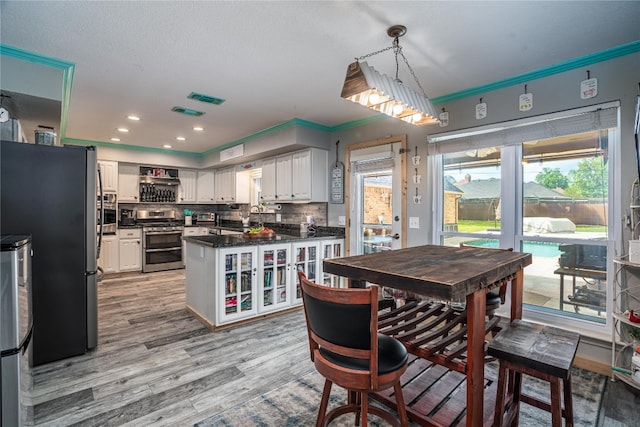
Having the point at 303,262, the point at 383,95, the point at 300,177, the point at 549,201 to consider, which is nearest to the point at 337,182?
the point at 300,177

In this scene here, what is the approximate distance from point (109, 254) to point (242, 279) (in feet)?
12.4

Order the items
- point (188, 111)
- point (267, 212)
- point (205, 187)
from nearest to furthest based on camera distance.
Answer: point (188, 111) < point (267, 212) < point (205, 187)

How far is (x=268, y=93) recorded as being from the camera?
10.8 ft

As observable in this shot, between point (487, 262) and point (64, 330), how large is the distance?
3.27 meters

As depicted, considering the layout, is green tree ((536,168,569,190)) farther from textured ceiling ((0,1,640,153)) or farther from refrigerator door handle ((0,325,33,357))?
refrigerator door handle ((0,325,33,357))

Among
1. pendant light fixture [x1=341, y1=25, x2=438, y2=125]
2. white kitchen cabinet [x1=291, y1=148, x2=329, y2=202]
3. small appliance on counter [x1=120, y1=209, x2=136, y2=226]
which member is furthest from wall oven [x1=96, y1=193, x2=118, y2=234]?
pendant light fixture [x1=341, y1=25, x2=438, y2=125]

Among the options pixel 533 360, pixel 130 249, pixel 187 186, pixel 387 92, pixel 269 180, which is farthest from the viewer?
pixel 187 186

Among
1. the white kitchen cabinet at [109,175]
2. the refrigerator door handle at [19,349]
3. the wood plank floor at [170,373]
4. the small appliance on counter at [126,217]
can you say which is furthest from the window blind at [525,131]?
the small appliance on counter at [126,217]

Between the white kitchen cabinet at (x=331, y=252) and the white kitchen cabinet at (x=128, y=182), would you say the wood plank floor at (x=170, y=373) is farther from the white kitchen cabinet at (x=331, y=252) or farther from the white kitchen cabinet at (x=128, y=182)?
the white kitchen cabinet at (x=128, y=182)

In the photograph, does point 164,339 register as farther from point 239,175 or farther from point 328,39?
point 239,175

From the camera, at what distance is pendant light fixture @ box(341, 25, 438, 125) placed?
1825 mm

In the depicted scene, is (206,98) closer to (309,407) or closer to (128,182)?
(309,407)

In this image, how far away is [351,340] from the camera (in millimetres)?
1330

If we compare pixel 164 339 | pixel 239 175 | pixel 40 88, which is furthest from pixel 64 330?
pixel 239 175
